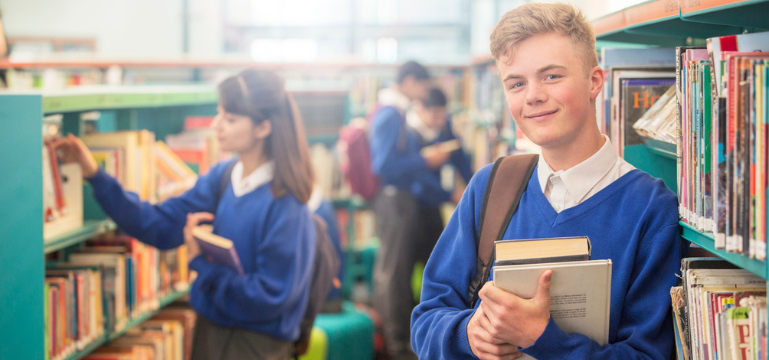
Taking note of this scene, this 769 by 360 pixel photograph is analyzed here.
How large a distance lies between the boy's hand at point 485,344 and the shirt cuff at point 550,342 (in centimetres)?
5

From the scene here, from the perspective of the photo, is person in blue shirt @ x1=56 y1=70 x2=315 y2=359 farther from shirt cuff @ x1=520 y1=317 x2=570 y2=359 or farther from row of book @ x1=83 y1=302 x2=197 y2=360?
shirt cuff @ x1=520 y1=317 x2=570 y2=359

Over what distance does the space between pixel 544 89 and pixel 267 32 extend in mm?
9525

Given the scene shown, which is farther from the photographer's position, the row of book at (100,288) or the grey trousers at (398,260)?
the grey trousers at (398,260)

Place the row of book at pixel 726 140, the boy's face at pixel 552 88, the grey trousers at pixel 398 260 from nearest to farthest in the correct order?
the row of book at pixel 726 140 → the boy's face at pixel 552 88 → the grey trousers at pixel 398 260

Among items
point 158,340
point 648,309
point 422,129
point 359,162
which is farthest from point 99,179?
point 422,129

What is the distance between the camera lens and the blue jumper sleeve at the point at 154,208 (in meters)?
2.11

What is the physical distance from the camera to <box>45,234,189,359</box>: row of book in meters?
1.94

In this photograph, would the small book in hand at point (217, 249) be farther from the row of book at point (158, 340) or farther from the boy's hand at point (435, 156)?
the boy's hand at point (435, 156)

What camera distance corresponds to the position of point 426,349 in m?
1.22

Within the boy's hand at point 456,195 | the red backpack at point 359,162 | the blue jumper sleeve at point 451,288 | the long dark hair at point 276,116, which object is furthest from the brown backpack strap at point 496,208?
the boy's hand at point 456,195

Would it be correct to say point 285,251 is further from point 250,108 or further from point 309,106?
point 309,106

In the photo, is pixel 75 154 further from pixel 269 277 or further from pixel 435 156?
pixel 435 156

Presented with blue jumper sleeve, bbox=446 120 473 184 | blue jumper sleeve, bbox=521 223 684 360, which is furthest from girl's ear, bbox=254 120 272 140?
blue jumper sleeve, bbox=446 120 473 184

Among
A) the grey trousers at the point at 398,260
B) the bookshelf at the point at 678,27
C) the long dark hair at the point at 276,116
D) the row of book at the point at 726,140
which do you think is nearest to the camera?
the row of book at the point at 726,140
